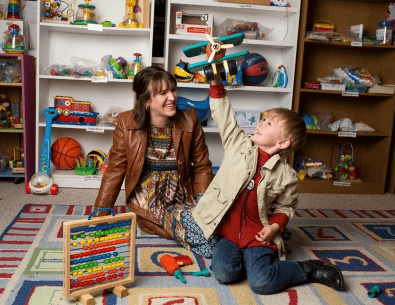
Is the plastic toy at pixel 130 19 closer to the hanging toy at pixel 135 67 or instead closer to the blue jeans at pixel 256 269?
the hanging toy at pixel 135 67

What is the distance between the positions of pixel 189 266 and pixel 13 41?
236cm

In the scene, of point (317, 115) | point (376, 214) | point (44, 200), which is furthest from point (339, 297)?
point (317, 115)

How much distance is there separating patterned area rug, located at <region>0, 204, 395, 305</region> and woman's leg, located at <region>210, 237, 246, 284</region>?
0.13ft

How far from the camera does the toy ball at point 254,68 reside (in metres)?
3.48

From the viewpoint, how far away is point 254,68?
11.4 ft

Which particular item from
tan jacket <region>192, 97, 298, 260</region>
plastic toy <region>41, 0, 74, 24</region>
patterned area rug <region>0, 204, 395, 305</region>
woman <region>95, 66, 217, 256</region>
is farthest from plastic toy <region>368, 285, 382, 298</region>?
plastic toy <region>41, 0, 74, 24</region>

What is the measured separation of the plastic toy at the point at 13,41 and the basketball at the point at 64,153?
75cm

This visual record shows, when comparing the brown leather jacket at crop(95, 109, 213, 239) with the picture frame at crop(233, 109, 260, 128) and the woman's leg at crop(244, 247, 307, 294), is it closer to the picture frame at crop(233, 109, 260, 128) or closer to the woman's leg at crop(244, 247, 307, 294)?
Result: the woman's leg at crop(244, 247, 307, 294)

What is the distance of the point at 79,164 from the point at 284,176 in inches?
82.7

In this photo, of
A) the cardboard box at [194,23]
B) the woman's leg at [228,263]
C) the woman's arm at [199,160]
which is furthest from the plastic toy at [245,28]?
the woman's leg at [228,263]

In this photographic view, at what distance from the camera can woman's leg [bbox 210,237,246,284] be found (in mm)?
1848

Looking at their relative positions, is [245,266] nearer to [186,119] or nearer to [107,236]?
[107,236]

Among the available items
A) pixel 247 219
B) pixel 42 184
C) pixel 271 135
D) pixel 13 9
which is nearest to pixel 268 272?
pixel 247 219

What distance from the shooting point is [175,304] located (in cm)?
168
